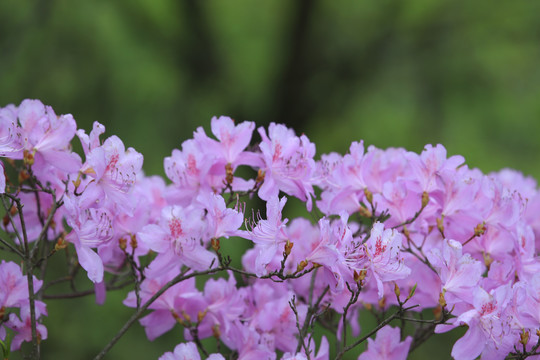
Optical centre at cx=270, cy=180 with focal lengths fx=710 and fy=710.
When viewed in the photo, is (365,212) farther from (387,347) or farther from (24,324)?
(24,324)

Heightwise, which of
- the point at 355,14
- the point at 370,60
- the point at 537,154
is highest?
the point at 355,14

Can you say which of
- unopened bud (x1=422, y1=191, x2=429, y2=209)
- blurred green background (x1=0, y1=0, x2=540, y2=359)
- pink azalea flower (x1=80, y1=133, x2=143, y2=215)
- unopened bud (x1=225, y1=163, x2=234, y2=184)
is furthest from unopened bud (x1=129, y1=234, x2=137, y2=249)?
blurred green background (x1=0, y1=0, x2=540, y2=359)

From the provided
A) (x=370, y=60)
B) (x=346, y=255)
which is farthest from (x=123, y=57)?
(x=346, y=255)

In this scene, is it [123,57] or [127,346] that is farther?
[123,57]

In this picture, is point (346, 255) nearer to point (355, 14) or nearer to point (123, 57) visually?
point (123, 57)

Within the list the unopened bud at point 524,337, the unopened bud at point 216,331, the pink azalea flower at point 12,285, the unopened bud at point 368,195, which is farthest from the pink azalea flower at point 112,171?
the unopened bud at point 524,337

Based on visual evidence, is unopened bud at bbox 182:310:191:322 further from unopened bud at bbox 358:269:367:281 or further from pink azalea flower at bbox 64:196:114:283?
unopened bud at bbox 358:269:367:281
